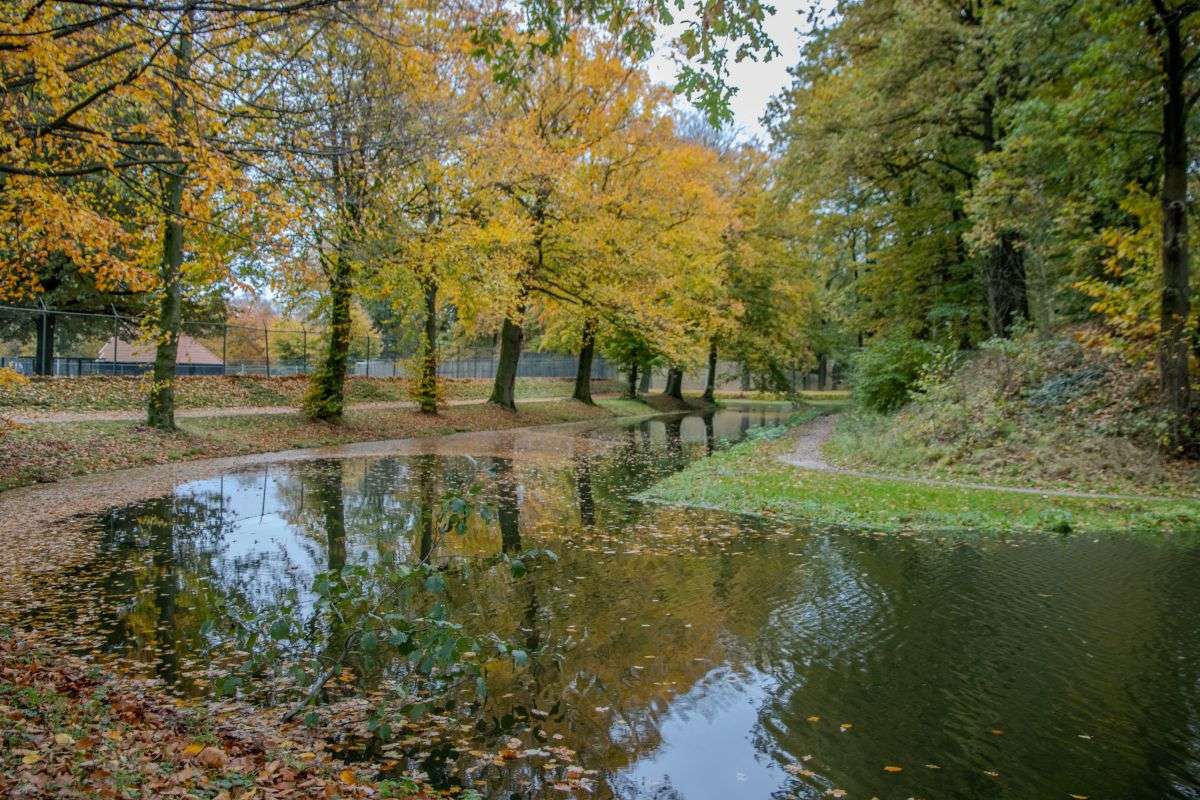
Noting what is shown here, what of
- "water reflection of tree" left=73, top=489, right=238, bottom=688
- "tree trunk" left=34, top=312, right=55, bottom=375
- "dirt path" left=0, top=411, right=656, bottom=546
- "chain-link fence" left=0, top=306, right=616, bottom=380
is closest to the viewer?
"water reflection of tree" left=73, top=489, right=238, bottom=688

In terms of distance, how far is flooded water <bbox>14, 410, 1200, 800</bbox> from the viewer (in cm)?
399

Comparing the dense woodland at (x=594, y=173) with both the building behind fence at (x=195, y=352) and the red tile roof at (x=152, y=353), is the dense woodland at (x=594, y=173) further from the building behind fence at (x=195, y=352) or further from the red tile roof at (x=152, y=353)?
the red tile roof at (x=152, y=353)

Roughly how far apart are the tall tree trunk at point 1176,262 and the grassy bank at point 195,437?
18.2 meters

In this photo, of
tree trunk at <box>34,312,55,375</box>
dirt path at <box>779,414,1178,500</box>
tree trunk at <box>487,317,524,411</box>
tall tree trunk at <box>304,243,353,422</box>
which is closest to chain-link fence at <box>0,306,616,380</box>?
tree trunk at <box>34,312,55,375</box>

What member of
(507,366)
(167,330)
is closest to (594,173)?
(507,366)

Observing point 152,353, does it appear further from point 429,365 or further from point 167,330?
point 167,330

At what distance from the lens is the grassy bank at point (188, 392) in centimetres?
1834

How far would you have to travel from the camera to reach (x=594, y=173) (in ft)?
83.9

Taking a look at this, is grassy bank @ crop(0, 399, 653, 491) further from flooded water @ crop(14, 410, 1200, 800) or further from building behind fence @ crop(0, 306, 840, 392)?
flooded water @ crop(14, 410, 1200, 800)

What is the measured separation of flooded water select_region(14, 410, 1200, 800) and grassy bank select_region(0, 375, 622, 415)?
10.2 m

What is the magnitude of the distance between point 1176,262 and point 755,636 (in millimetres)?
10552

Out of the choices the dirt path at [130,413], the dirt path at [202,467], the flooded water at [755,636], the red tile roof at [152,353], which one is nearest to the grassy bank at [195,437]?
the dirt path at [202,467]

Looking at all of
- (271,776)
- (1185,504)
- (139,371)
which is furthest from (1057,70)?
(139,371)

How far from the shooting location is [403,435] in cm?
2233
